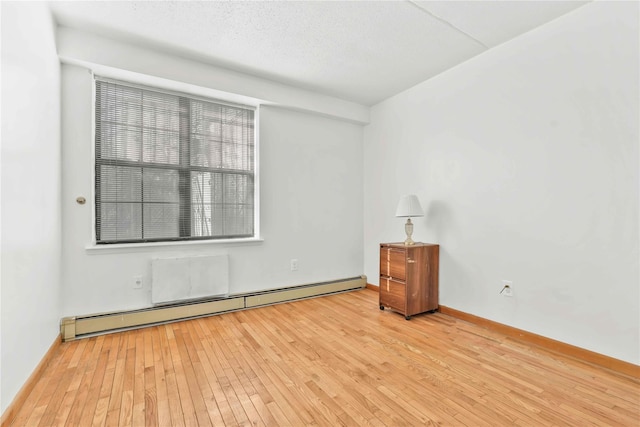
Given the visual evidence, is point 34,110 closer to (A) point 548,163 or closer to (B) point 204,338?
(B) point 204,338

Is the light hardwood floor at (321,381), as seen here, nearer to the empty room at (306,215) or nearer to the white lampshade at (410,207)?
the empty room at (306,215)

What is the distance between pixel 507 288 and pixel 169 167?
11.3 feet

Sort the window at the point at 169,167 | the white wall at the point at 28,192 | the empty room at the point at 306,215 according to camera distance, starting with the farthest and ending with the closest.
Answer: the window at the point at 169,167
the empty room at the point at 306,215
the white wall at the point at 28,192

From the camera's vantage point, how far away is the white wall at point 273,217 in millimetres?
2596

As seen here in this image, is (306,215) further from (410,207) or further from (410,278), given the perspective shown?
(410,278)

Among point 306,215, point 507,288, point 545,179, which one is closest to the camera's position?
point 545,179

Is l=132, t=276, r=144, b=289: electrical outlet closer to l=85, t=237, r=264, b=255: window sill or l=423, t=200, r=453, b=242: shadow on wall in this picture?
l=85, t=237, r=264, b=255: window sill

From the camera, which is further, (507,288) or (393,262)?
(393,262)

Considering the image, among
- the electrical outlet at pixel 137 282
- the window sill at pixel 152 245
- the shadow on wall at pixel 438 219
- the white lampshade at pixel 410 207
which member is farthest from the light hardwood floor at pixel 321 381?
the white lampshade at pixel 410 207

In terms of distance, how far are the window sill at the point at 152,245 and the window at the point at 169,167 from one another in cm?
10

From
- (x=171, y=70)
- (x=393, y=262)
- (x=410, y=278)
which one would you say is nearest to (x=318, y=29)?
(x=171, y=70)

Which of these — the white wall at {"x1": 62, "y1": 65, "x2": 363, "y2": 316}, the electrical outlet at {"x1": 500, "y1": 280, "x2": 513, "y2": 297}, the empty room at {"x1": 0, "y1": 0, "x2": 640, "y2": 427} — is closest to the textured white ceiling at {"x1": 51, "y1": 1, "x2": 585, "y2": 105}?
the empty room at {"x1": 0, "y1": 0, "x2": 640, "y2": 427}

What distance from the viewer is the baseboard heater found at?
2.54 m

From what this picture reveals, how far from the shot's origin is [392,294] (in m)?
3.14
